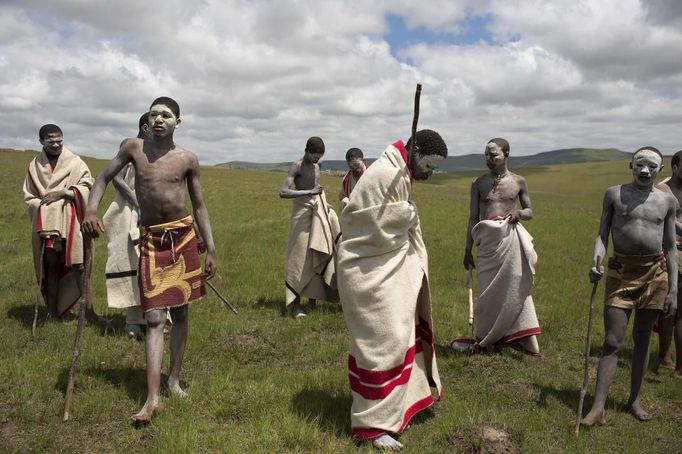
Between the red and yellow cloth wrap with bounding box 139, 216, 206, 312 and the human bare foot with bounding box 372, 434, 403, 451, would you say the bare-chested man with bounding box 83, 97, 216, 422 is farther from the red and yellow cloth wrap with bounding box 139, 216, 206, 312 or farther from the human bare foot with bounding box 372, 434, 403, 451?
the human bare foot with bounding box 372, 434, 403, 451

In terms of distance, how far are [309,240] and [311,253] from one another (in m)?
0.22

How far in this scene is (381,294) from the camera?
4.82 metres

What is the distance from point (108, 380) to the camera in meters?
6.12

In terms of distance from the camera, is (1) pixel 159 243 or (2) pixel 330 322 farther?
(2) pixel 330 322

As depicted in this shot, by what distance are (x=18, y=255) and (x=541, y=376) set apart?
12857 mm

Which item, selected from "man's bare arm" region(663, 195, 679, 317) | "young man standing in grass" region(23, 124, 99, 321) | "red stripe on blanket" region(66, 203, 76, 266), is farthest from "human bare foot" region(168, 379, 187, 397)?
"man's bare arm" region(663, 195, 679, 317)

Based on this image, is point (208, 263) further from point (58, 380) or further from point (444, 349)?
point (444, 349)

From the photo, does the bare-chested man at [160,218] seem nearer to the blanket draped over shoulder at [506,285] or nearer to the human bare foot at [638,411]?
the blanket draped over shoulder at [506,285]

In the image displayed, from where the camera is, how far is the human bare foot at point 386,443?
4680 millimetres

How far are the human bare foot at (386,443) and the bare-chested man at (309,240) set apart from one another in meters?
4.55

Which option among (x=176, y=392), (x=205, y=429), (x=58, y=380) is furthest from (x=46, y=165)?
(x=205, y=429)

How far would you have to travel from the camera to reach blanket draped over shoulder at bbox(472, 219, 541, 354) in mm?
7383

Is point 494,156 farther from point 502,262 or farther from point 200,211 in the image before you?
point 200,211

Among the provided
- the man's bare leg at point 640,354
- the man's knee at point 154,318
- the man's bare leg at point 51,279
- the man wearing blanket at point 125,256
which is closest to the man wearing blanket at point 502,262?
the man's bare leg at point 640,354
